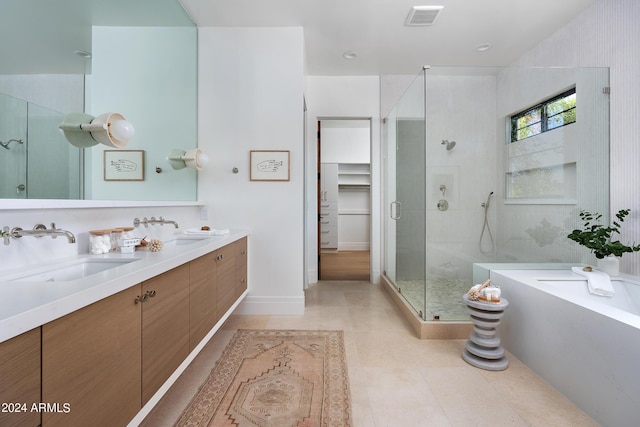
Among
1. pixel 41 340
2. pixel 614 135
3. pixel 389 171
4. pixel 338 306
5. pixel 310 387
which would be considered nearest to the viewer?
pixel 41 340

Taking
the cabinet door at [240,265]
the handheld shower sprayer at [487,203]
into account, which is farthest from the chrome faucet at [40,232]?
the handheld shower sprayer at [487,203]

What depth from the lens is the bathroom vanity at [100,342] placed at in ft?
2.13

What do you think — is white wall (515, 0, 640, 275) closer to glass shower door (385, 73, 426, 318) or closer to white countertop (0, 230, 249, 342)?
glass shower door (385, 73, 426, 318)

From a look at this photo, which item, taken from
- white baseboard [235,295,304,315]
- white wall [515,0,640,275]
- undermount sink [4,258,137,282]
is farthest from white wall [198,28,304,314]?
white wall [515,0,640,275]

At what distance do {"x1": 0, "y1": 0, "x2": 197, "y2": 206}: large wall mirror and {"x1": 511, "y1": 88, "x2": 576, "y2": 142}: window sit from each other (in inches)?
117

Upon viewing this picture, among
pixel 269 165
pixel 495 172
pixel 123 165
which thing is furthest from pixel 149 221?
pixel 495 172

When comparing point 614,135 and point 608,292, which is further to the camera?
point 614,135

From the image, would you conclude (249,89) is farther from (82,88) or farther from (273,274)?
(273,274)

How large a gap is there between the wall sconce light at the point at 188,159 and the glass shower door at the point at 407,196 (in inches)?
75.9

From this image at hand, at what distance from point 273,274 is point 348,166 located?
13.8ft

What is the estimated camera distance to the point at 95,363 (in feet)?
2.80

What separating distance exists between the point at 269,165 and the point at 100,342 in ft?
6.98

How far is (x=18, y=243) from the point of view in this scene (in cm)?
117

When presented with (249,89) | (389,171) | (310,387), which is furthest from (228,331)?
(389,171)
